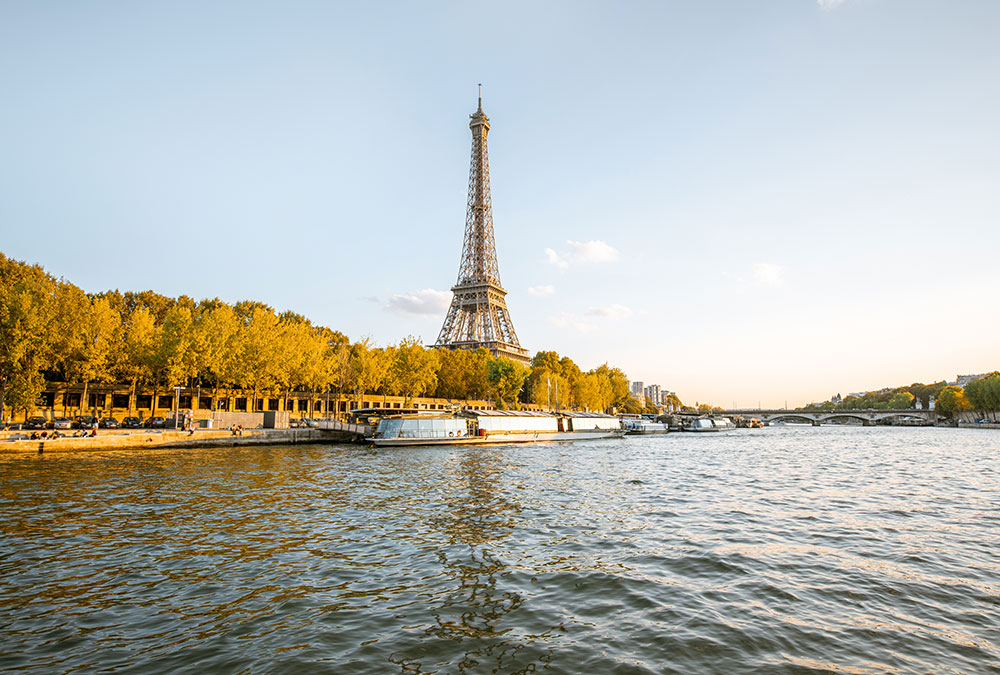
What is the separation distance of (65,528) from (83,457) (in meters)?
26.0

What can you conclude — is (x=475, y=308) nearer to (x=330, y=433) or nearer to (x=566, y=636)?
(x=330, y=433)

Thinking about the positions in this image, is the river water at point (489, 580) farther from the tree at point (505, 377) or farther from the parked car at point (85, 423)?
the tree at point (505, 377)

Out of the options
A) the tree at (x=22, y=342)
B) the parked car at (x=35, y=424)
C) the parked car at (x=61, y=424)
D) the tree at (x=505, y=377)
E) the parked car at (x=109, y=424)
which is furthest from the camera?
the tree at (x=505, y=377)

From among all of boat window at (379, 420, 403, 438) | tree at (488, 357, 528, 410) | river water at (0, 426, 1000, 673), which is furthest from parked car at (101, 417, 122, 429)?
tree at (488, 357, 528, 410)

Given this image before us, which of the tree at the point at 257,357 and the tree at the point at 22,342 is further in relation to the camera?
→ the tree at the point at 257,357

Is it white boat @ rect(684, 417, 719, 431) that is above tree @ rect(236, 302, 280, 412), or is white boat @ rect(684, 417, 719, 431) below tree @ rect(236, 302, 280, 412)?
below

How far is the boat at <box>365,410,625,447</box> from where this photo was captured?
55.9 m

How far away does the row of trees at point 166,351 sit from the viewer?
49.6 m

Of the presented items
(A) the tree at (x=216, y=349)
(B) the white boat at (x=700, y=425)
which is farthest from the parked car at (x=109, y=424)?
(B) the white boat at (x=700, y=425)

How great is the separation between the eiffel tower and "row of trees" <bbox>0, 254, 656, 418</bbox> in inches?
931

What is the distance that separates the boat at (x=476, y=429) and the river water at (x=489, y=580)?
30.1 m

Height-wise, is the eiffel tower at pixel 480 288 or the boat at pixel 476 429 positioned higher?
the eiffel tower at pixel 480 288

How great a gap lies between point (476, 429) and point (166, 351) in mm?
34695

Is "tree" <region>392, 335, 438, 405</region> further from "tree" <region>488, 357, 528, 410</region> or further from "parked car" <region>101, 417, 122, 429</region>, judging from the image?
"parked car" <region>101, 417, 122, 429</region>
